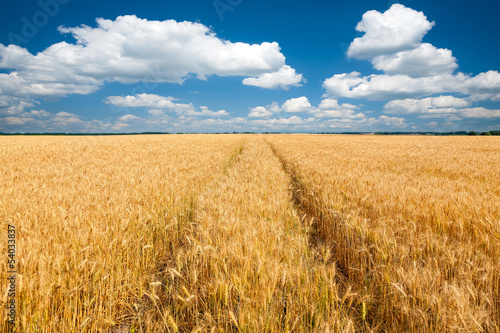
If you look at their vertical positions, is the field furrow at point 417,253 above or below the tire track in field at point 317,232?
above

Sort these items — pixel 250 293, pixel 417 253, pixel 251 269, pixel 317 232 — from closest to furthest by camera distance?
pixel 250 293, pixel 251 269, pixel 417 253, pixel 317 232

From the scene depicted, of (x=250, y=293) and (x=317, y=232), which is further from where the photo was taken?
(x=317, y=232)

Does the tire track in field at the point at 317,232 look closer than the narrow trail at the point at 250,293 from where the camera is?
No

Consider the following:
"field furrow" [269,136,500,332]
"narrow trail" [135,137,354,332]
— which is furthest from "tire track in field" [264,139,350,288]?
"narrow trail" [135,137,354,332]

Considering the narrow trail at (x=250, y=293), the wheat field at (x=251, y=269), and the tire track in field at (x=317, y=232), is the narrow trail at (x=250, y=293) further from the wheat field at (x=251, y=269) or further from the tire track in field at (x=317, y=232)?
the tire track in field at (x=317, y=232)

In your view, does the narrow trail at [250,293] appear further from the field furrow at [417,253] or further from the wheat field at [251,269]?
the field furrow at [417,253]

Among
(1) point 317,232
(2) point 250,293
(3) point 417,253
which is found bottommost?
(1) point 317,232

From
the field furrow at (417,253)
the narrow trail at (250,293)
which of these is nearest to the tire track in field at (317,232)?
the field furrow at (417,253)

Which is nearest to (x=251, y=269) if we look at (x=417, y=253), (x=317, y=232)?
(x=417, y=253)

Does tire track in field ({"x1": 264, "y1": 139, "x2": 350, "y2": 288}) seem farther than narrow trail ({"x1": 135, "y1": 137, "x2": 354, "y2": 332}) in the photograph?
→ Yes

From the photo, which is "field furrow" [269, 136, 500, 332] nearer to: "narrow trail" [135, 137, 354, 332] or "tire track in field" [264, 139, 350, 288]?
"tire track in field" [264, 139, 350, 288]

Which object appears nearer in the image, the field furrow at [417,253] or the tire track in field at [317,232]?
the field furrow at [417,253]

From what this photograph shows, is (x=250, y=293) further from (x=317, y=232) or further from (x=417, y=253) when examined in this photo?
(x=317, y=232)

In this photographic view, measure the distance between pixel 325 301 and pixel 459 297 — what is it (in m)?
1.04
